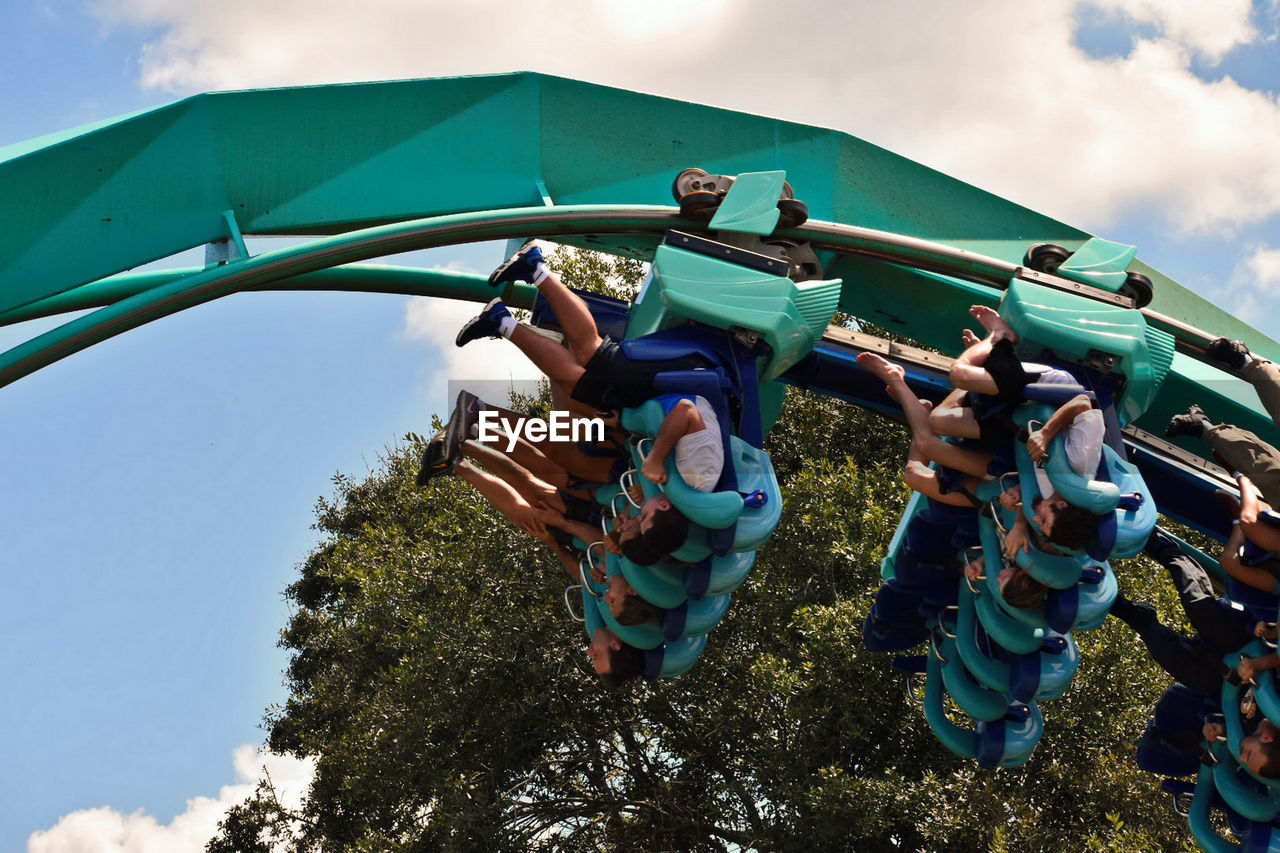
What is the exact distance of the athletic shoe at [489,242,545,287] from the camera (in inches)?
203

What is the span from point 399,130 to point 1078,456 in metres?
2.84

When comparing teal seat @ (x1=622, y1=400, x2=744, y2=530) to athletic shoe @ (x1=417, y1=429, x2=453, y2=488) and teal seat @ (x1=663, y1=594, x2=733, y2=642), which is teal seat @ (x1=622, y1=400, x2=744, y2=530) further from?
athletic shoe @ (x1=417, y1=429, x2=453, y2=488)

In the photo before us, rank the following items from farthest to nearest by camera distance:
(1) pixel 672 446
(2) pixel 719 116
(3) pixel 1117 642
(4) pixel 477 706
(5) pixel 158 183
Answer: (4) pixel 477 706 < (3) pixel 1117 642 < (2) pixel 719 116 < (5) pixel 158 183 < (1) pixel 672 446

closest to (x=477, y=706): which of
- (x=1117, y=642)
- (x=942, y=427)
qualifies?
(x=1117, y=642)

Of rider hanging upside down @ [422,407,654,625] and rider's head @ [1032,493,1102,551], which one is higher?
rider hanging upside down @ [422,407,654,625]

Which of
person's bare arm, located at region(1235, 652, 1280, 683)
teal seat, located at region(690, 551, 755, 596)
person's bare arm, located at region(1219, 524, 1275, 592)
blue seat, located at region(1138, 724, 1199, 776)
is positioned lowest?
blue seat, located at region(1138, 724, 1199, 776)

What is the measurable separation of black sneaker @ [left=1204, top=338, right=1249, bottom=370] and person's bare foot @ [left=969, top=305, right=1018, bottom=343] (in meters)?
1.02

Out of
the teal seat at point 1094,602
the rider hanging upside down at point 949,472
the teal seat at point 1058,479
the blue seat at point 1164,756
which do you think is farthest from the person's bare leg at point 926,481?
the blue seat at point 1164,756

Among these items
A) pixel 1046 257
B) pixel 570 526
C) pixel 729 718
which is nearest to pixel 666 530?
pixel 570 526

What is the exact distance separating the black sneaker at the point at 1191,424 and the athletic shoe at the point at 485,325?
281 centimetres

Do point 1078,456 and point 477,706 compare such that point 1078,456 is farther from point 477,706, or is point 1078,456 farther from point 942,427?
point 477,706

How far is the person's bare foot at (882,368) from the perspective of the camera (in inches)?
216

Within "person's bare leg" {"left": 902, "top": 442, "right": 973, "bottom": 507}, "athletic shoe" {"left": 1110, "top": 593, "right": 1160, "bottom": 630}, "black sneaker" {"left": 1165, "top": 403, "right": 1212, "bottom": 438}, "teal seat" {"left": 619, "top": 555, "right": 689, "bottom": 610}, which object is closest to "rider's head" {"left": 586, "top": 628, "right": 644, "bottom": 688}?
"teal seat" {"left": 619, "top": 555, "right": 689, "bottom": 610}

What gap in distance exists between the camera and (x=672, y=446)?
499cm
